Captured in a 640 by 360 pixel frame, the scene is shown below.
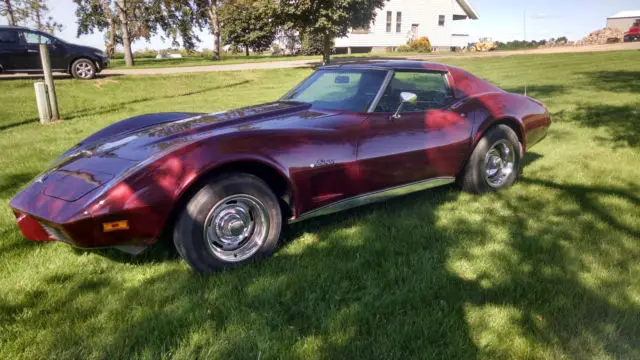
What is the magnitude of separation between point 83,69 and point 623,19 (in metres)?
58.6

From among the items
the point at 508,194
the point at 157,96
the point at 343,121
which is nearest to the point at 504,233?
the point at 508,194

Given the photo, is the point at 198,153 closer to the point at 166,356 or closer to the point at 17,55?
the point at 166,356

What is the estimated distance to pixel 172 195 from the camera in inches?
108

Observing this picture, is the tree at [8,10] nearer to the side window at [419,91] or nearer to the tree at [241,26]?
the tree at [241,26]

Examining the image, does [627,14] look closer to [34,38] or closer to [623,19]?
[623,19]

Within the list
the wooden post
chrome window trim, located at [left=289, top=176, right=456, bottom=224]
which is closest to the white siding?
the wooden post

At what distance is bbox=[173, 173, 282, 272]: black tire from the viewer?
284 centimetres

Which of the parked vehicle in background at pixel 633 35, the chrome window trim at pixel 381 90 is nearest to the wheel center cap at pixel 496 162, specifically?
the chrome window trim at pixel 381 90

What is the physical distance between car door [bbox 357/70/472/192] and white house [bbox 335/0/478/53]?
2862cm

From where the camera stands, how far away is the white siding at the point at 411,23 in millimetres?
32906

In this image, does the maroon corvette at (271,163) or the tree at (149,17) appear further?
the tree at (149,17)

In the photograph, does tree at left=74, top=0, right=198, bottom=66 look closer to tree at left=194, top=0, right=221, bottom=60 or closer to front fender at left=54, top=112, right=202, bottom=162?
tree at left=194, top=0, right=221, bottom=60

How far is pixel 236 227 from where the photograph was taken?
3.05 meters

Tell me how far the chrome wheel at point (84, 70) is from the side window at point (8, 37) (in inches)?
69.2
